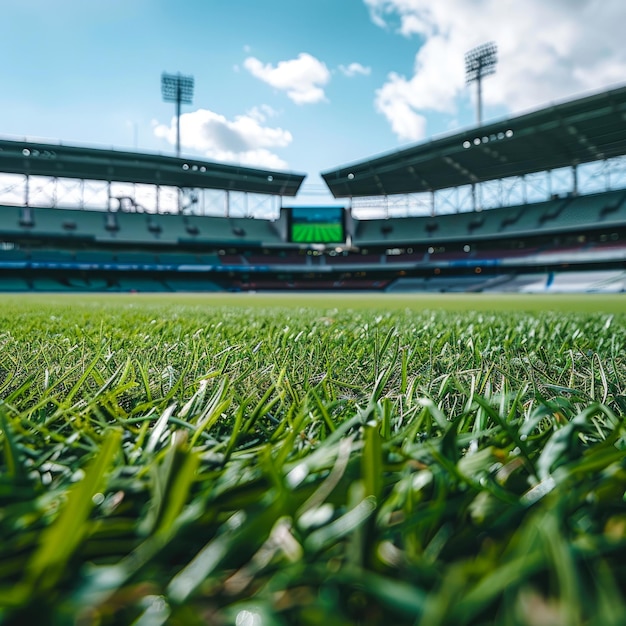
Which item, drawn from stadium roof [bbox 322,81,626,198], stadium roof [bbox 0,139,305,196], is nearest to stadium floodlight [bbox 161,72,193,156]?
stadium roof [bbox 0,139,305,196]

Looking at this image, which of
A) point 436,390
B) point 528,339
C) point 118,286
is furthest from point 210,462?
point 118,286

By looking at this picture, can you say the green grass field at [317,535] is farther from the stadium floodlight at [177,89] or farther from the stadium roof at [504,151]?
the stadium floodlight at [177,89]

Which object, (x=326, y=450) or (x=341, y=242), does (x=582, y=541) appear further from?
(x=341, y=242)

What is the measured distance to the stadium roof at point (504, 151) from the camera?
20.8 meters

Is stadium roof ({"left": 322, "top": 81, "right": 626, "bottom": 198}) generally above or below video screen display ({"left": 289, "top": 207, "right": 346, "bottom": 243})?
above

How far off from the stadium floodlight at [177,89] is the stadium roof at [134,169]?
6347 millimetres

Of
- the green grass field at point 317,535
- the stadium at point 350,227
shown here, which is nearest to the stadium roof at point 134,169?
the stadium at point 350,227

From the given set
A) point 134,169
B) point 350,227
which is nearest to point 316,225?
point 350,227

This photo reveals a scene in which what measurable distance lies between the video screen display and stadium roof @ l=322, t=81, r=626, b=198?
3.05 meters

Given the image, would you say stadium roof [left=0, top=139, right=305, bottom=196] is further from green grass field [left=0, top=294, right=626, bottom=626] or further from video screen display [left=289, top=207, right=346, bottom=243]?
green grass field [left=0, top=294, right=626, bottom=626]

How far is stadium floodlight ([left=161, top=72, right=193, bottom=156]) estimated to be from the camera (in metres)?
33.7

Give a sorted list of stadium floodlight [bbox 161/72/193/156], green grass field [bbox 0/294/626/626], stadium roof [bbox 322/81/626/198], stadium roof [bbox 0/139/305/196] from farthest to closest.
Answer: stadium floodlight [bbox 161/72/193/156] < stadium roof [bbox 0/139/305/196] < stadium roof [bbox 322/81/626/198] < green grass field [bbox 0/294/626/626]

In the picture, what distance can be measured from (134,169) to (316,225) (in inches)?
631

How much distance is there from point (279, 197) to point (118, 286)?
616 inches
